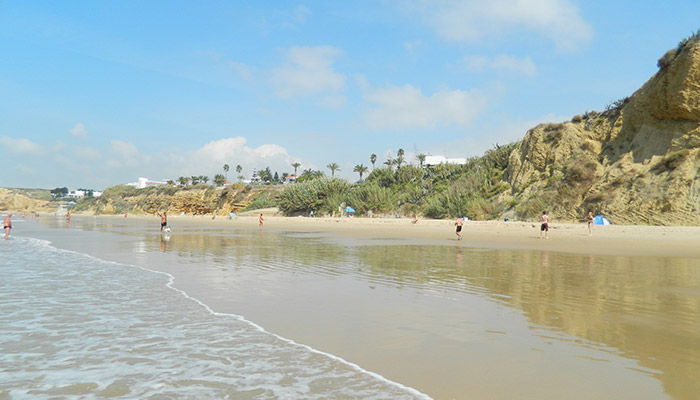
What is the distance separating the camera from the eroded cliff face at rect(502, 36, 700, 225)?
75.7 ft

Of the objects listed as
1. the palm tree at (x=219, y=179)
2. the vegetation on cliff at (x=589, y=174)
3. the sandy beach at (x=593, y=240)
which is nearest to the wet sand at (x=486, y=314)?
the sandy beach at (x=593, y=240)

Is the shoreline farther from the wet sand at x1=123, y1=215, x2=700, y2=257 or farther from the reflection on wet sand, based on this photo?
the reflection on wet sand

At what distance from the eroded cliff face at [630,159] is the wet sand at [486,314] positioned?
12.5 m

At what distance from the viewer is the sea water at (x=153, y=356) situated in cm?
349

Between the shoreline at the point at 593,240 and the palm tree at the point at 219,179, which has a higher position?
the palm tree at the point at 219,179

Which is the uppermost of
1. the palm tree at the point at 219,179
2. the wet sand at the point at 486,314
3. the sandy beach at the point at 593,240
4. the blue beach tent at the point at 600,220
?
the palm tree at the point at 219,179

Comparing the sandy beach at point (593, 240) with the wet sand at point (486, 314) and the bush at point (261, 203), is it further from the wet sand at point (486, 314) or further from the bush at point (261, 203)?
the bush at point (261, 203)

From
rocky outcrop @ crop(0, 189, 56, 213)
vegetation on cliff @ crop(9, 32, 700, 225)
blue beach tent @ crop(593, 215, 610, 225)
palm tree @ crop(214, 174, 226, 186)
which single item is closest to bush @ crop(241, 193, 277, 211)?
vegetation on cliff @ crop(9, 32, 700, 225)

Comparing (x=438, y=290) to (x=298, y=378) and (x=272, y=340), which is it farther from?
(x=298, y=378)

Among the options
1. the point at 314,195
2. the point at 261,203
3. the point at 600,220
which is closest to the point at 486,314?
the point at 600,220

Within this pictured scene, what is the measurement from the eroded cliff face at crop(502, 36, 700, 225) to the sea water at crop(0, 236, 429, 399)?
24.2 metres

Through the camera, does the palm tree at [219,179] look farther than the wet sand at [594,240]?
Yes

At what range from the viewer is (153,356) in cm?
429

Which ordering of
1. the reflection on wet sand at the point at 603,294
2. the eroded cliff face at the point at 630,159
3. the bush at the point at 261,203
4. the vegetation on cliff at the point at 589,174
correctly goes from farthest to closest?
1. the bush at the point at 261,203
2. the vegetation on cliff at the point at 589,174
3. the eroded cliff face at the point at 630,159
4. the reflection on wet sand at the point at 603,294
